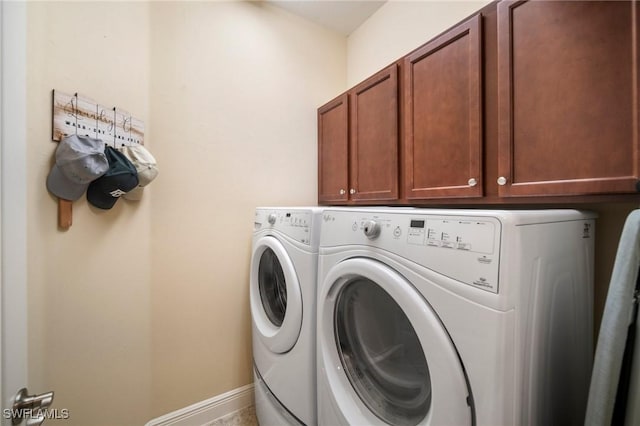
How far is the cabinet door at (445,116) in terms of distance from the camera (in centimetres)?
103

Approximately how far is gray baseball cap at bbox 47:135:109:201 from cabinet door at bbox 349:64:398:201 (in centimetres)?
123

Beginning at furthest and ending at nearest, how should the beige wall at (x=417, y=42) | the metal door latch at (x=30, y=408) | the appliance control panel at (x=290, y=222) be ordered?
the appliance control panel at (x=290, y=222) < the beige wall at (x=417, y=42) < the metal door latch at (x=30, y=408)

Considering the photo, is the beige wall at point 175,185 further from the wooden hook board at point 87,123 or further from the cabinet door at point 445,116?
the cabinet door at point 445,116

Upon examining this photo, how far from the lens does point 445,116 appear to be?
1.13 meters

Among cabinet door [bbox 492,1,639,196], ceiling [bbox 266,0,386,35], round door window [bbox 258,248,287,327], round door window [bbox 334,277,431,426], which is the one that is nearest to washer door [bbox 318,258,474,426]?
round door window [bbox 334,277,431,426]

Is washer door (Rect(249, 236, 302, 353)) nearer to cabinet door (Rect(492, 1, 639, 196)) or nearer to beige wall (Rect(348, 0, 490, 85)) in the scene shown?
cabinet door (Rect(492, 1, 639, 196))

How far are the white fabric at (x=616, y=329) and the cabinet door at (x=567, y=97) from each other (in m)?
0.22

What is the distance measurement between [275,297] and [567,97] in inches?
58.0

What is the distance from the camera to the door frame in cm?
54

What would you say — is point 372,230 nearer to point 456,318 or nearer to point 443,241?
point 443,241

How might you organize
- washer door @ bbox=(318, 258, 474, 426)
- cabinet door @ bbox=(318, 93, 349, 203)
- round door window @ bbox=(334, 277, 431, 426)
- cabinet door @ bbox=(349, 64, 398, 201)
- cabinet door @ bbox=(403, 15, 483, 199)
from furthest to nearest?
cabinet door @ bbox=(318, 93, 349, 203) → cabinet door @ bbox=(349, 64, 398, 201) → cabinet door @ bbox=(403, 15, 483, 199) → round door window @ bbox=(334, 277, 431, 426) → washer door @ bbox=(318, 258, 474, 426)

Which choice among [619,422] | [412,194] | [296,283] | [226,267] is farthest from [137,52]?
[619,422]

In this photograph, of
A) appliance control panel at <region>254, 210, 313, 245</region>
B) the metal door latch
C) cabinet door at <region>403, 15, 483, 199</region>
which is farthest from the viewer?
appliance control panel at <region>254, 210, 313, 245</region>

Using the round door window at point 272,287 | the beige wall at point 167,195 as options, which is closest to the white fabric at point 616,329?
the round door window at point 272,287
